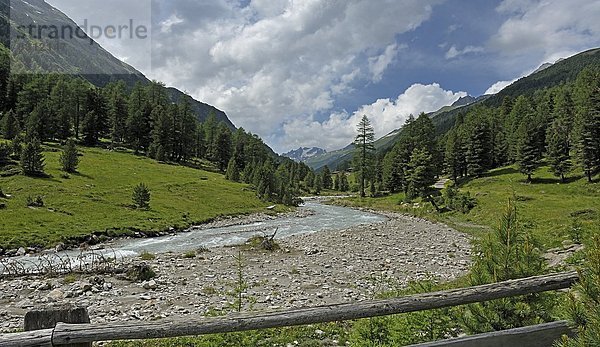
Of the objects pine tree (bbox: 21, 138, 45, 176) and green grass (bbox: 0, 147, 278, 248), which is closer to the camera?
green grass (bbox: 0, 147, 278, 248)

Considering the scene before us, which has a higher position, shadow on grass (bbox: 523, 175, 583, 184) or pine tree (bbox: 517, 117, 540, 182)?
pine tree (bbox: 517, 117, 540, 182)

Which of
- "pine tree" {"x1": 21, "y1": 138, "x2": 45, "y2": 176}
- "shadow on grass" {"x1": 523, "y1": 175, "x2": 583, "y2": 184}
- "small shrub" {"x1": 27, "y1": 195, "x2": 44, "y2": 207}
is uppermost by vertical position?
"pine tree" {"x1": 21, "y1": 138, "x2": 45, "y2": 176}

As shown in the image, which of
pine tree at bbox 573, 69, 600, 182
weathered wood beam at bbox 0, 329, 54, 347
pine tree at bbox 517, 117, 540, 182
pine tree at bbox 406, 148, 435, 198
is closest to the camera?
weathered wood beam at bbox 0, 329, 54, 347

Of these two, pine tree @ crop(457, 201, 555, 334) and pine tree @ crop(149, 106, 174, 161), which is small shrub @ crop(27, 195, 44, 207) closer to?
pine tree @ crop(457, 201, 555, 334)

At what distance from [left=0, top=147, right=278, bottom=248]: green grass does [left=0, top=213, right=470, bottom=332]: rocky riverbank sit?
53.8 feet

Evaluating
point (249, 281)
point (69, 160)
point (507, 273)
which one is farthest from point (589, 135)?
point (69, 160)

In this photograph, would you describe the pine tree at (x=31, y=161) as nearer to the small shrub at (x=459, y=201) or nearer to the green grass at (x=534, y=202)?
the green grass at (x=534, y=202)

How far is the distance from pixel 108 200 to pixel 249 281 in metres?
39.6

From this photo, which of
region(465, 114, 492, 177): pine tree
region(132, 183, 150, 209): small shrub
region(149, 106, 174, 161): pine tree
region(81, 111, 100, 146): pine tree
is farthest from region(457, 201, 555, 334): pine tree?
region(81, 111, 100, 146): pine tree

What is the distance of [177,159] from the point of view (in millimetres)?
100438

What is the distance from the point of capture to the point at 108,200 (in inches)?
1969

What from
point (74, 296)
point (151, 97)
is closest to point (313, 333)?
point (74, 296)

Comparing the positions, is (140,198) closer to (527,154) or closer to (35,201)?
(35,201)

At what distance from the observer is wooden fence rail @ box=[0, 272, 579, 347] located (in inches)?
162
